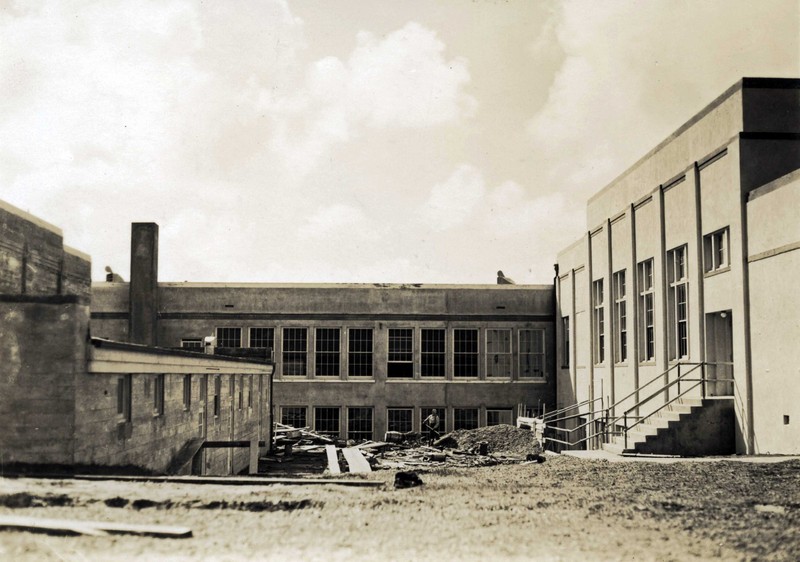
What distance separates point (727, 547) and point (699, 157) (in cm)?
1497

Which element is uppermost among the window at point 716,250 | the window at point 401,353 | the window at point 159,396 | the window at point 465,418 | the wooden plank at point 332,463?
the window at point 716,250

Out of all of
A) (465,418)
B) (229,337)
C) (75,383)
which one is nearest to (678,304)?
(465,418)

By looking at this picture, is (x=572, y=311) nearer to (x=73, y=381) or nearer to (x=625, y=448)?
(x=625, y=448)

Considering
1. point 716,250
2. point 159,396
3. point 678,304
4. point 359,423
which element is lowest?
point 359,423

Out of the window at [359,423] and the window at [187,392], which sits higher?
the window at [187,392]

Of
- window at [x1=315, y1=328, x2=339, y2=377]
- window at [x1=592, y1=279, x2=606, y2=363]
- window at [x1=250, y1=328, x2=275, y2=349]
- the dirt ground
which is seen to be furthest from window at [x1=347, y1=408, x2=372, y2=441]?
the dirt ground

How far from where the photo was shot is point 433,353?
38750 mm

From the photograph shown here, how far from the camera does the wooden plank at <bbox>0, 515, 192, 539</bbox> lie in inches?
364

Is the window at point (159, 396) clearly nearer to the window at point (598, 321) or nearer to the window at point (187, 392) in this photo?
the window at point (187, 392)

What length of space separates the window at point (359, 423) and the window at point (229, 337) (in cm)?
581

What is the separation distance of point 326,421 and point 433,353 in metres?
5.58

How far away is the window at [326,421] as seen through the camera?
125 feet

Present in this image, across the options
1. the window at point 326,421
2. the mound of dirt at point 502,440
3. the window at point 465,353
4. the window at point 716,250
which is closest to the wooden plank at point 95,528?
the window at point 716,250

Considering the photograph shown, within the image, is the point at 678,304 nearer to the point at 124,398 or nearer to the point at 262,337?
the point at 124,398
